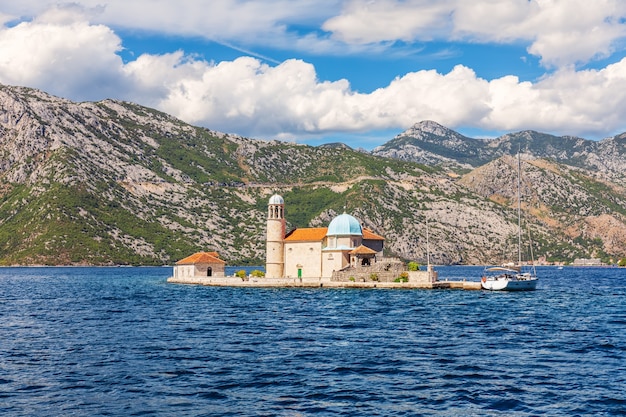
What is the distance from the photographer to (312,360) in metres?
42.2

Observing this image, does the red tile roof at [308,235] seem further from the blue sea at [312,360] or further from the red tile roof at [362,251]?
the blue sea at [312,360]

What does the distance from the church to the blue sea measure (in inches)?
1460

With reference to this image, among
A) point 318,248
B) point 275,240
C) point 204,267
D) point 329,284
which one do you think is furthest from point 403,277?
point 204,267

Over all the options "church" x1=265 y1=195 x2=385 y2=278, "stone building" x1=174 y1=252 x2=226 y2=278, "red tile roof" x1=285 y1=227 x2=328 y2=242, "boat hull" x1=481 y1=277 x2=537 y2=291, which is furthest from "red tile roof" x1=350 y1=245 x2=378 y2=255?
"stone building" x1=174 y1=252 x2=226 y2=278

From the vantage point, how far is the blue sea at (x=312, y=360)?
30734 mm

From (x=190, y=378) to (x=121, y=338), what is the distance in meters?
17.0

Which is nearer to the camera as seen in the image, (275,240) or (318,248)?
(318,248)

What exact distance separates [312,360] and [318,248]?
7658cm

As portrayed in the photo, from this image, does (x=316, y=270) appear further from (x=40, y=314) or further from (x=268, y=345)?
(x=268, y=345)

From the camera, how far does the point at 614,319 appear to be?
220 feet

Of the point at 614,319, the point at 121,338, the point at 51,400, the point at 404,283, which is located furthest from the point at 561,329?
Answer: the point at 404,283

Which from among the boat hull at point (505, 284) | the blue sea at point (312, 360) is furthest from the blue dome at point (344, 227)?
the blue sea at point (312, 360)

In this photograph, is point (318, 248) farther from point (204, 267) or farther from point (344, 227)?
point (204, 267)

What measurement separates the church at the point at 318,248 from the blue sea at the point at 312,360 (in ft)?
122
